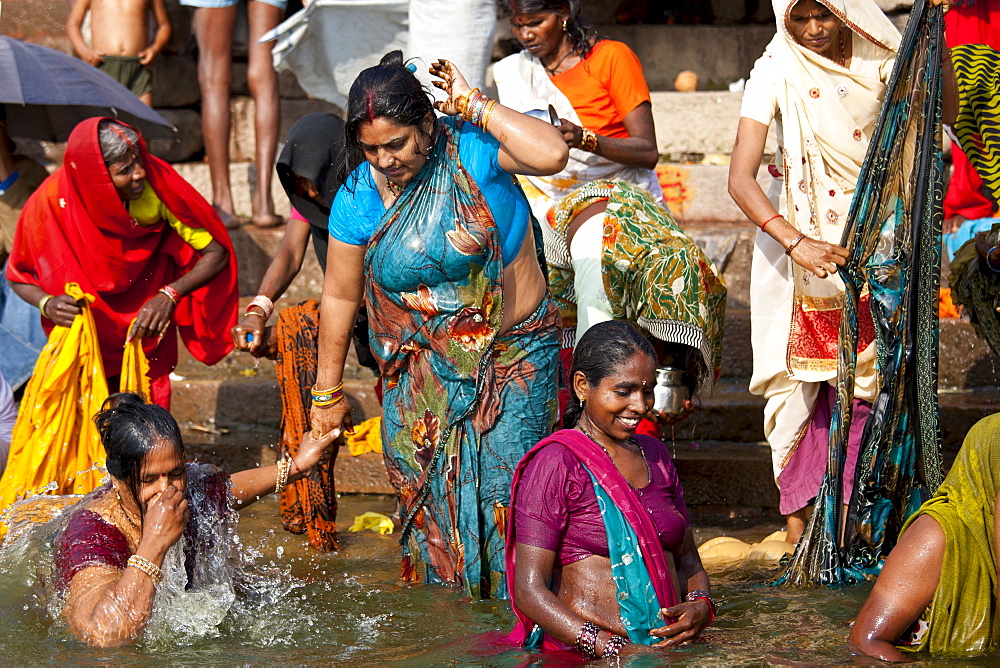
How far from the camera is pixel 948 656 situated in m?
3.60

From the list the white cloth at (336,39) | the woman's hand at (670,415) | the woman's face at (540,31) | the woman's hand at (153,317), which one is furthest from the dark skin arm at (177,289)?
the woman's hand at (670,415)

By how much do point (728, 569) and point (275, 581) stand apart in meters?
1.81

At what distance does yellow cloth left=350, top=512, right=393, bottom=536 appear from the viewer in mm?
5680

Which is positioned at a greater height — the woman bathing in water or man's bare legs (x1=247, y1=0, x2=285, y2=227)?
man's bare legs (x1=247, y1=0, x2=285, y2=227)

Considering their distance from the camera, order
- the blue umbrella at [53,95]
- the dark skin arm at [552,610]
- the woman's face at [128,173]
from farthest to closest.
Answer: the blue umbrella at [53,95], the woman's face at [128,173], the dark skin arm at [552,610]

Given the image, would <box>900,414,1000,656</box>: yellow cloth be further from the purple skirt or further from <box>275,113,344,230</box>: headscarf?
<box>275,113,344,230</box>: headscarf

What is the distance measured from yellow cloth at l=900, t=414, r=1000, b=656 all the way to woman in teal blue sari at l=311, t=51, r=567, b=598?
1.45 meters

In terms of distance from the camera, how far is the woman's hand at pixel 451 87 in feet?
13.5

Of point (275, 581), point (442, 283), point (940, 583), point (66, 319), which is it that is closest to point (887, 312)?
point (940, 583)

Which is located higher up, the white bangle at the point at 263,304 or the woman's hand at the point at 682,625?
the white bangle at the point at 263,304

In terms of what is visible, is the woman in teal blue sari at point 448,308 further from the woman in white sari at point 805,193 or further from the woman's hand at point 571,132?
the woman in white sari at point 805,193

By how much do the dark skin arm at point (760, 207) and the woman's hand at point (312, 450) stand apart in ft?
6.08

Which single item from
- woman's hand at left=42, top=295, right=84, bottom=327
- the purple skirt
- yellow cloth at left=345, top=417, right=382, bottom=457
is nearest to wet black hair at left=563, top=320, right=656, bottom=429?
the purple skirt

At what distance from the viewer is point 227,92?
26.4ft
